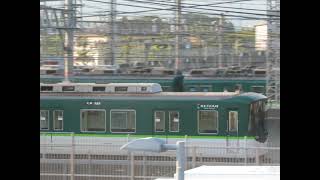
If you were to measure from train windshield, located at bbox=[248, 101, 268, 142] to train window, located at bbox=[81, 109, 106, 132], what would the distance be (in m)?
1.10

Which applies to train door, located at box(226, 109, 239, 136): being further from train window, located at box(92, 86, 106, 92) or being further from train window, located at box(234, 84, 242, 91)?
train window, located at box(92, 86, 106, 92)

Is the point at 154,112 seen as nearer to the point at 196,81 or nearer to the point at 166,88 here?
the point at 166,88

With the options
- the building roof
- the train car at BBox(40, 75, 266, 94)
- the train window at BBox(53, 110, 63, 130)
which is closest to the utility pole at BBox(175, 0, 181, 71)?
the train car at BBox(40, 75, 266, 94)

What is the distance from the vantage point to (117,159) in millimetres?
3955

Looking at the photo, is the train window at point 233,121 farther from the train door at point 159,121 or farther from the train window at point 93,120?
the train window at point 93,120

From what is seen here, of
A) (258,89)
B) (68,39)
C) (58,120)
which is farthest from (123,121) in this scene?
(258,89)

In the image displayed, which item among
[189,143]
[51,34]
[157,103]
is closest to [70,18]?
[51,34]

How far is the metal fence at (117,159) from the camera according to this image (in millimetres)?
3490

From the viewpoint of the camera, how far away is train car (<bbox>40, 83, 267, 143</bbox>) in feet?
14.3

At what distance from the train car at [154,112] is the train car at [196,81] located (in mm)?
326
